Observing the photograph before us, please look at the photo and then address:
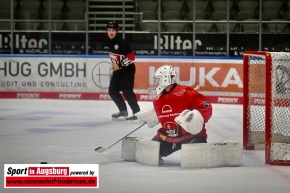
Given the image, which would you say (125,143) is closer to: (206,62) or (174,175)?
(174,175)

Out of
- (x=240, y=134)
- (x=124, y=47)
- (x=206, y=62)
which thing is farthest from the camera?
(x=206, y=62)

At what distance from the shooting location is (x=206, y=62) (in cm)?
1614

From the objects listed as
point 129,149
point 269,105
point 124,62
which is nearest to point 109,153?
point 129,149

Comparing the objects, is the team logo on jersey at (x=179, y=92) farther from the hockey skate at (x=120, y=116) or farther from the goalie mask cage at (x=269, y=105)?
the hockey skate at (x=120, y=116)

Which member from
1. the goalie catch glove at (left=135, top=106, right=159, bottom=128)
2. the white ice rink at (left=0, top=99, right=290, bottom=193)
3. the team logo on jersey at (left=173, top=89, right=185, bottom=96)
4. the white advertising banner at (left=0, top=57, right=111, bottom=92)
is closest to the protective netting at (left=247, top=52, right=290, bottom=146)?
the white ice rink at (left=0, top=99, right=290, bottom=193)

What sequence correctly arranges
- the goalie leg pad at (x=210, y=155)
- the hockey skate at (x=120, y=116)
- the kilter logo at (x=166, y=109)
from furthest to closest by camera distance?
the hockey skate at (x=120, y=116)
the kilter logo at (x=166, y=109)
the goalie leg pad at (x=210, y=155)

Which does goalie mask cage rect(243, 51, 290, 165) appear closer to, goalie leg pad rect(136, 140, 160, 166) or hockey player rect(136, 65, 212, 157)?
hockey player rect(136, 65, 212, 157)

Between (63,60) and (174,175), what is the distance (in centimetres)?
954

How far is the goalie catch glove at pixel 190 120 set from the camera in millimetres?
7605

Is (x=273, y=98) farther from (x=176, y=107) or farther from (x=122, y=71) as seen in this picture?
(x=122, y=71)

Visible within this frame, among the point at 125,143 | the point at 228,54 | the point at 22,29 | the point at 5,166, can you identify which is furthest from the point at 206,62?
the point at 5,166

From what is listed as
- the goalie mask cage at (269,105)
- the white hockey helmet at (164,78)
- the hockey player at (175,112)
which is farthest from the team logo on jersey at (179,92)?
the goalie mask cage at (269,105)

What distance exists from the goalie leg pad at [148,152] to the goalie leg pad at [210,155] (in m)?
0.28

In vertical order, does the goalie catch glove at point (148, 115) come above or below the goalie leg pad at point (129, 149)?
above
